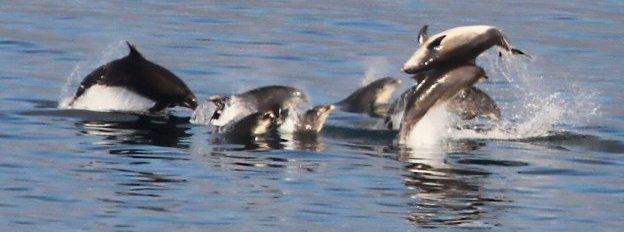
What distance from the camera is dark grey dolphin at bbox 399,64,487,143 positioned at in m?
23.1

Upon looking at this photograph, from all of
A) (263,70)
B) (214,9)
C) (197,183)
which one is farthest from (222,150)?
(214,9)

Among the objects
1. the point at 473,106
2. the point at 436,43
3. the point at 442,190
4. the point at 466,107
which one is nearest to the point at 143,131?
the point at 436,43

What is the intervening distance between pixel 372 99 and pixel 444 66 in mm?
3840

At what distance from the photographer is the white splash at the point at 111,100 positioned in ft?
82.4

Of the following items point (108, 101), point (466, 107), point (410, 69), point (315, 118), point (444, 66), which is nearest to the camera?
point (410, 69)

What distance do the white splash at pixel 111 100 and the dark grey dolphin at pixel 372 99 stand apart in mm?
2600

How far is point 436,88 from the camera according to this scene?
23.2 metres

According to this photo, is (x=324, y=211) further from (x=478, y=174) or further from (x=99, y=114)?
(x=99, y=114)

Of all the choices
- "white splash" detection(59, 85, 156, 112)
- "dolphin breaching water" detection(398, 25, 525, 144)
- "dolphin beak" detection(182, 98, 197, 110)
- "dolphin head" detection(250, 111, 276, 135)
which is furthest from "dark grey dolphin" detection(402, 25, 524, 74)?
"white splash" detection(59, 85, 156, 112)

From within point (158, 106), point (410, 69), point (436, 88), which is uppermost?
point (410, 69)

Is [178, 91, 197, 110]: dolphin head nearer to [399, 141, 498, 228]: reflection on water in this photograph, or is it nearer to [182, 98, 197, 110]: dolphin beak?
[182, 98, 197, 110]: dolphin beak

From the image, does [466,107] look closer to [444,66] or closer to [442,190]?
[444,66]

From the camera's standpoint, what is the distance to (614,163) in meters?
21.8

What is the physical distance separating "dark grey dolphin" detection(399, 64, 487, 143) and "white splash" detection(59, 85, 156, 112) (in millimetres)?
3658
